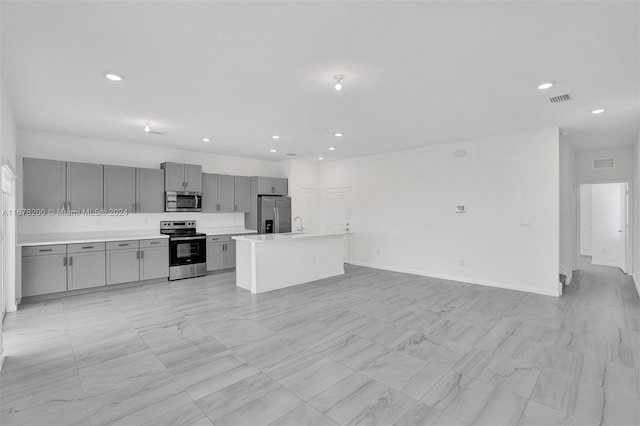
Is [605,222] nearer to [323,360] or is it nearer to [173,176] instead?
[323,360]

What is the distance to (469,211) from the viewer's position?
6.10 meters

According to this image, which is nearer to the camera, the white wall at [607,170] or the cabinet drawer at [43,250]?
the cabinet drawer at [43,250]

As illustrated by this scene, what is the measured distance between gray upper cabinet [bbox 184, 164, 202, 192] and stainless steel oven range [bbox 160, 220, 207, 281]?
0.80 meters

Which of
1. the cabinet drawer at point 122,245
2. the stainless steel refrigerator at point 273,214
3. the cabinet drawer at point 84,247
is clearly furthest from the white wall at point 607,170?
the cabinet drawer at point 84,247

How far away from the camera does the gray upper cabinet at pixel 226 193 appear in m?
7.41

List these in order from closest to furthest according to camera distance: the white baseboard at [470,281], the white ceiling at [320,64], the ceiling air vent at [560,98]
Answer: the white ceiling at [320,64] → the ceiling air vent at [560,98] → the white baseboard at [470,281]

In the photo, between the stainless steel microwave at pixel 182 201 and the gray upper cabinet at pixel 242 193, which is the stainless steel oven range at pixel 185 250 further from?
the gray upper cabinet at pixel 242 193

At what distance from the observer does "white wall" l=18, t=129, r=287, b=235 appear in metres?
5.36

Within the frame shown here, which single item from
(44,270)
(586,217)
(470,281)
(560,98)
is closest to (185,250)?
(44,270)

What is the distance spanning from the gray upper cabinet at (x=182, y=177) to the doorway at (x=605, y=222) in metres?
9.06

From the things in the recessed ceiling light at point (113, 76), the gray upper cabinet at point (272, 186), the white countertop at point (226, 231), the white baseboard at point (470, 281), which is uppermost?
the recessed ceiling light at point (113, 76)

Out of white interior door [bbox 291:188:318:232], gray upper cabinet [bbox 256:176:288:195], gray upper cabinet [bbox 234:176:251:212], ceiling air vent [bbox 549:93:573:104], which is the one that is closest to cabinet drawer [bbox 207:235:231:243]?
gray upper cabinet [bbox 234:176:251:212]

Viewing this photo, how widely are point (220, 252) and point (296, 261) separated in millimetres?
2071

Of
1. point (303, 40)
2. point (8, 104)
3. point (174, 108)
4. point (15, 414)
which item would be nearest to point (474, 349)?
point (303, 40)
